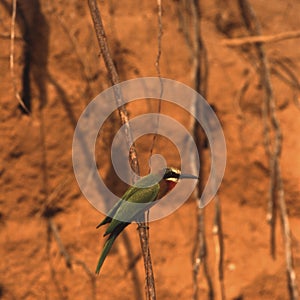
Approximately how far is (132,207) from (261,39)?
47.6 inches

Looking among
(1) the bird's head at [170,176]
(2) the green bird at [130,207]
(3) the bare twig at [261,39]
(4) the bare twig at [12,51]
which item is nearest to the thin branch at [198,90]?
(3) the bare twig at [261,39]

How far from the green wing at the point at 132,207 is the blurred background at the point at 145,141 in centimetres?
49

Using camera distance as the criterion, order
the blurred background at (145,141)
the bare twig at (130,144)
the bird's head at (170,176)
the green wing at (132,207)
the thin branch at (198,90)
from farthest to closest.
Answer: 1. the thin branch at (198,90)
2. the blurred background at (145,141)
3. the bird's head at (170,176)
4. the green wing at (132,207)
5. the bare twig at (130,144)

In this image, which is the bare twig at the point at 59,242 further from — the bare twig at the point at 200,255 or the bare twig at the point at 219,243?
the bare twig at the point at 219,243

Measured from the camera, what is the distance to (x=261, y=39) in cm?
251

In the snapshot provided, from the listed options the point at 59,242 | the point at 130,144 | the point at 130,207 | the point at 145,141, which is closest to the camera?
the point at 130,144

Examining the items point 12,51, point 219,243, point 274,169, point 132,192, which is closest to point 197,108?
point 274,169

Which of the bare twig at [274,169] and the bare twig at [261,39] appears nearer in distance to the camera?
the bare twig at [274,169]

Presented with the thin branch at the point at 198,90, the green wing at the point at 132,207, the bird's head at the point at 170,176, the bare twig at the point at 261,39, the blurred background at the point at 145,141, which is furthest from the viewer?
the bare twig at the point at 261,39

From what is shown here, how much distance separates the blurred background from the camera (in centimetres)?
219

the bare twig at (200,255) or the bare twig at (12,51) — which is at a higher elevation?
the bare twig at (12,51)

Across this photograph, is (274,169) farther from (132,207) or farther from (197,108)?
(132,207)

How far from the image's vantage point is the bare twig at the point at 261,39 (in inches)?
98.9

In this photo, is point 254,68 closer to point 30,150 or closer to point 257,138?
point 257,138
